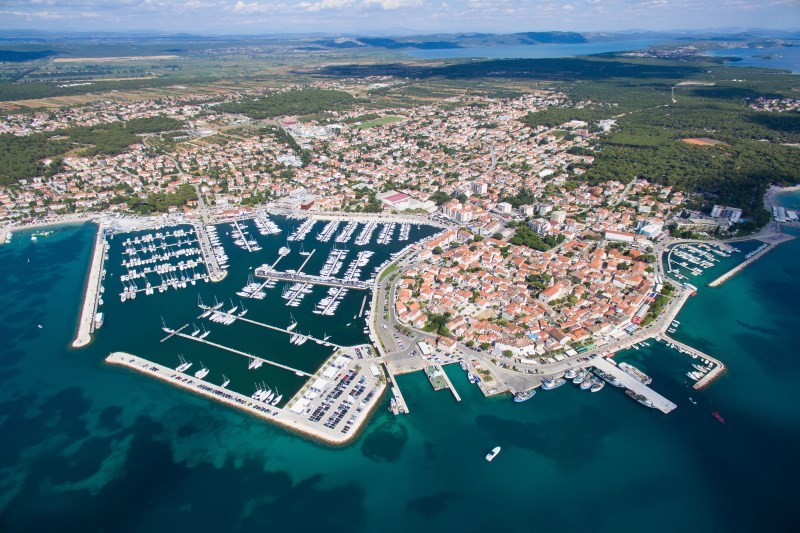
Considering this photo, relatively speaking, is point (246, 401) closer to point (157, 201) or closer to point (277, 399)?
point (277, 399)

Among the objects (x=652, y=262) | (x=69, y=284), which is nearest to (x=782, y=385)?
(x=652, y=262)

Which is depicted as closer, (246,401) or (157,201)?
(246,401)

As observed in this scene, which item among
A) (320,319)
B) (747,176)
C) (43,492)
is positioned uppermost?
(747,176)

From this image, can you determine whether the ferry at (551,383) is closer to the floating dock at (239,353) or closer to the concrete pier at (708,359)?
the concrete pier at (708,359)

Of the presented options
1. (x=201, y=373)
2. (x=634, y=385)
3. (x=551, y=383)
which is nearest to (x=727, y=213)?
(x=634, y=385)

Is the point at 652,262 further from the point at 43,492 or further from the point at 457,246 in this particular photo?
the point at 43,492
